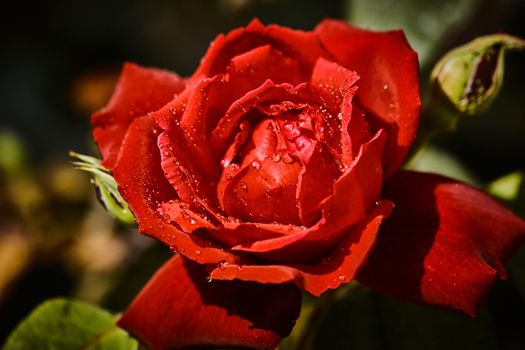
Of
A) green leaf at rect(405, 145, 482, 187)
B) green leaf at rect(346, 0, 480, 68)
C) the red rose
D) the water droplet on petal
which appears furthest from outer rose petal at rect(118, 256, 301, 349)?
→ green leaf at rect(405, 145, 482, 187)

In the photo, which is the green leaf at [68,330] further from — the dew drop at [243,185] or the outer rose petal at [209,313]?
the dew drop at [243,185]

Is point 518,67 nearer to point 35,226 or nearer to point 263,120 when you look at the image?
point 263,120

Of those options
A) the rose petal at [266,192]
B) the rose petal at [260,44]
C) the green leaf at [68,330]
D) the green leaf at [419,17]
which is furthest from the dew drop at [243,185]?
the green leaf at [419,17]

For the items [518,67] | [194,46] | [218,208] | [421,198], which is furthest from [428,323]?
[194,46]

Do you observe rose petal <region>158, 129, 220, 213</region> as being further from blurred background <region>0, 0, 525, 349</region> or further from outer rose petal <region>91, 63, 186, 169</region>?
blurred background <region>0, 0, 525, 349</region>

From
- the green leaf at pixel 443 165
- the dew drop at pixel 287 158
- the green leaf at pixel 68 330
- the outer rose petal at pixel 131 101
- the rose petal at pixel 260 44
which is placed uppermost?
the rose petal at pixel 260 44

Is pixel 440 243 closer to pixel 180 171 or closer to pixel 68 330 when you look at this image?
pixel 180 171
